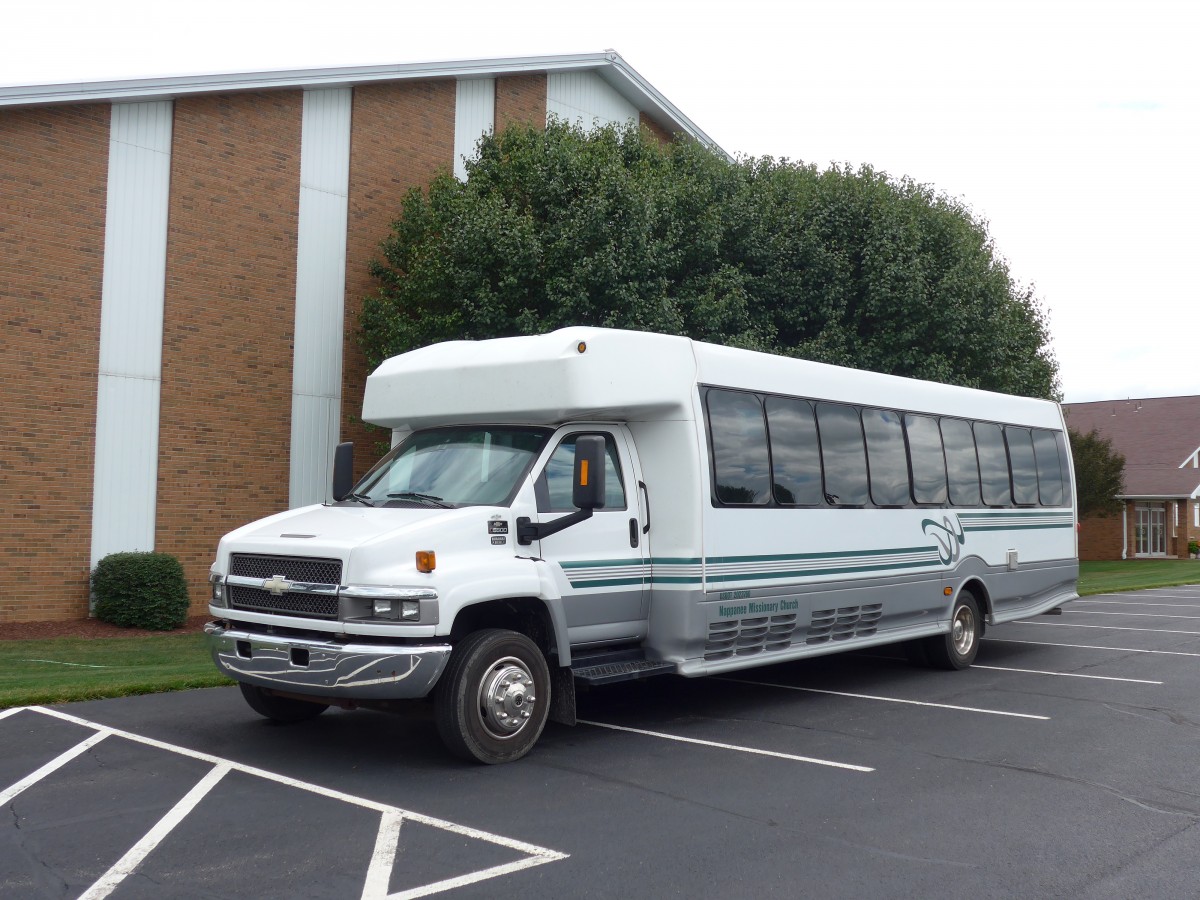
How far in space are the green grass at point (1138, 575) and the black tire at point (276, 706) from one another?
20.4 metres

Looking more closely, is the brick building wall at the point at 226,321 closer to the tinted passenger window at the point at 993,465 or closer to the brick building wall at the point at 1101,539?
the tinted passenger window at the point at 993,465

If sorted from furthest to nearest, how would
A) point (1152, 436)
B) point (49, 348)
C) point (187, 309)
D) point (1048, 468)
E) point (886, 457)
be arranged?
point (1152, 436), point (187, 309), point (49, 348), point (1048, 468), point (886, 457)

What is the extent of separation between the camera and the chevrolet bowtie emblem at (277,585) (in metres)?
7.41

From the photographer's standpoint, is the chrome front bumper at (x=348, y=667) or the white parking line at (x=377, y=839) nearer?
the white parking line at (x=377, y=839)

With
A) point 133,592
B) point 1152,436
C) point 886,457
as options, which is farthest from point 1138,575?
point 133,592

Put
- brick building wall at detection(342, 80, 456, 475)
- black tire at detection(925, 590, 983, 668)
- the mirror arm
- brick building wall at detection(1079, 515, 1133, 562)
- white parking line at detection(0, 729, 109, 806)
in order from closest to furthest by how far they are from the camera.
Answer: white parking line at detection(0, 729, 109, 806)
the mirror arm
black tire at detection(925, 590, 983, 668)
brick building wall at detection(342, 80, 456, 475)
brick building wall at detection(1079, 515, 1133, 562)

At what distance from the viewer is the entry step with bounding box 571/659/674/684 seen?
8.21 metres

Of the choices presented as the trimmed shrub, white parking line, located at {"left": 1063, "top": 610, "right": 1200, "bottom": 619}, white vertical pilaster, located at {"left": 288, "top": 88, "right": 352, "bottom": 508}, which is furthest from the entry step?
white parking line, located at {"left": 1063, "top": 610, "right": 1200, "bottom": 619}

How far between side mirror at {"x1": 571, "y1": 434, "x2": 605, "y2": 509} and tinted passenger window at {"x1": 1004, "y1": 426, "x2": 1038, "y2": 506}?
7.48 metres

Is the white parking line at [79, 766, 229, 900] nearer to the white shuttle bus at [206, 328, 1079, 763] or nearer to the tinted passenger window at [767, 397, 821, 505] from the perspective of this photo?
the white shuttle bus at [206, 328, 1079, 763]

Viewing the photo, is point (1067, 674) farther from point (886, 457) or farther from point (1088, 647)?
point (886, 457)

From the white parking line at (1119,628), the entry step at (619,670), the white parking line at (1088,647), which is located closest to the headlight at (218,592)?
the entry step at (619,670)

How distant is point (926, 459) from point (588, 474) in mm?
5506

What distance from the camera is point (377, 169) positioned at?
69.1 ft
